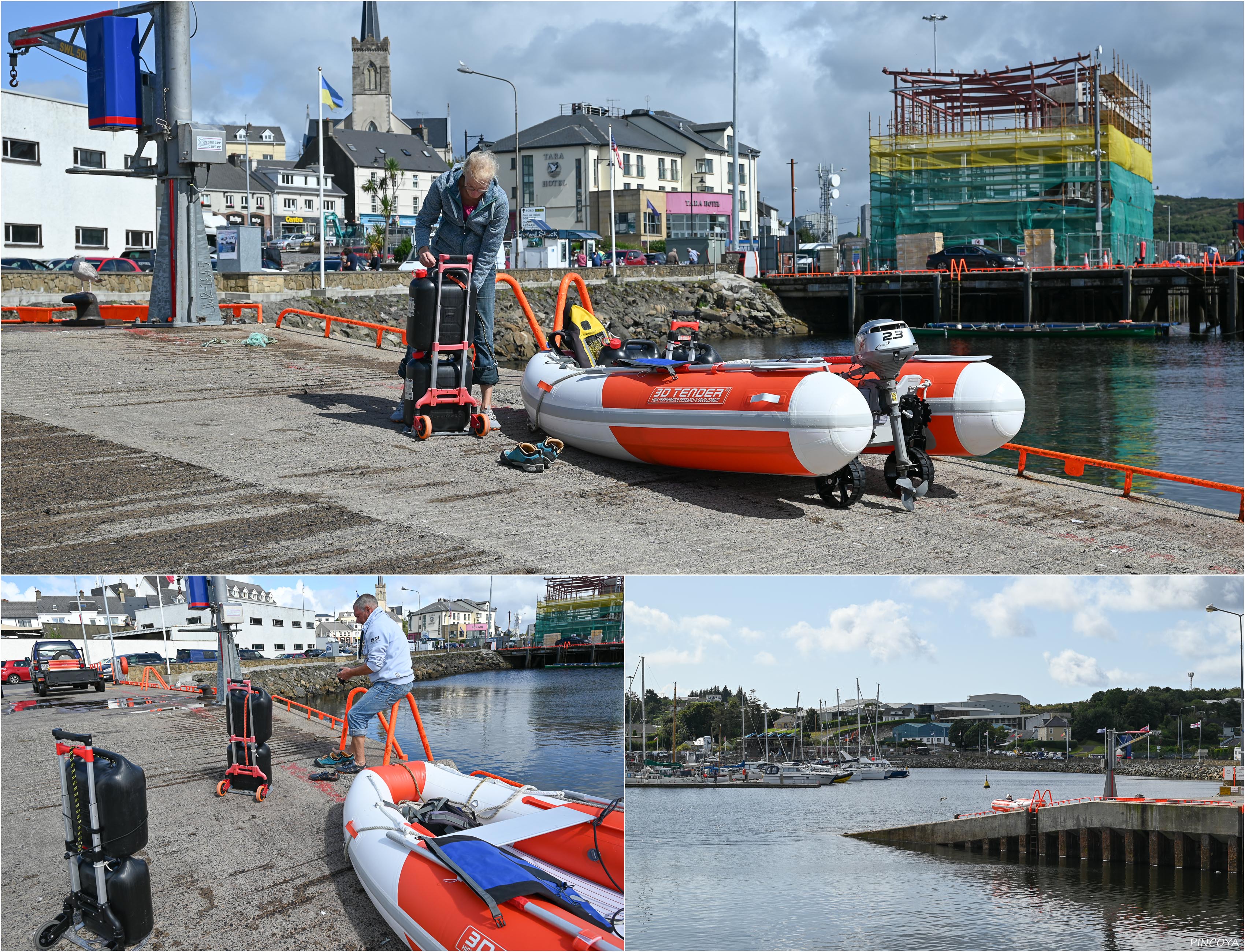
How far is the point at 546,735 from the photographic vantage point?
15.4 feet

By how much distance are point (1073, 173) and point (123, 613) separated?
52.4 meters

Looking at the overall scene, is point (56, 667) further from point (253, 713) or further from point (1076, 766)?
point (1076, 766)

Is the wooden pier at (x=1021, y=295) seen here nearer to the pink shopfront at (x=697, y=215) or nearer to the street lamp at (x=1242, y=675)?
the pink shopfront at (x=697, y=215)

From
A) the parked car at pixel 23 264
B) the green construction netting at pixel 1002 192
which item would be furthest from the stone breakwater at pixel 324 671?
the green construction netting at pixel 1002 192

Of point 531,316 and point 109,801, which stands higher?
point 531,316

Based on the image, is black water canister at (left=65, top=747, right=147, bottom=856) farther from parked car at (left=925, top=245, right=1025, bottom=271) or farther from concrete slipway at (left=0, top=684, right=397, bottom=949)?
parked car at (left=925, top=245, right=1025, bottom=271)

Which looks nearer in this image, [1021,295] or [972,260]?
[1021,295]

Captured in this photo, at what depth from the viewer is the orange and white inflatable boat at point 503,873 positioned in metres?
3.64

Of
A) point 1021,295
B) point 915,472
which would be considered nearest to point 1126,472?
point 915,472

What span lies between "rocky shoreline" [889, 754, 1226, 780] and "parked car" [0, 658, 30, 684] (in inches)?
183

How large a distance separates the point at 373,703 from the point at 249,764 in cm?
87

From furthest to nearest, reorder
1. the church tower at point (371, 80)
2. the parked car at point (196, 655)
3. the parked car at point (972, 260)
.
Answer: the church tower at point (371, 80) → the parked car at point (972, 260) → the parked car at point (196, 655)

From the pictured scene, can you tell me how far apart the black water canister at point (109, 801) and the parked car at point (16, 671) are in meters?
1.30

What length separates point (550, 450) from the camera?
27.5 feet
